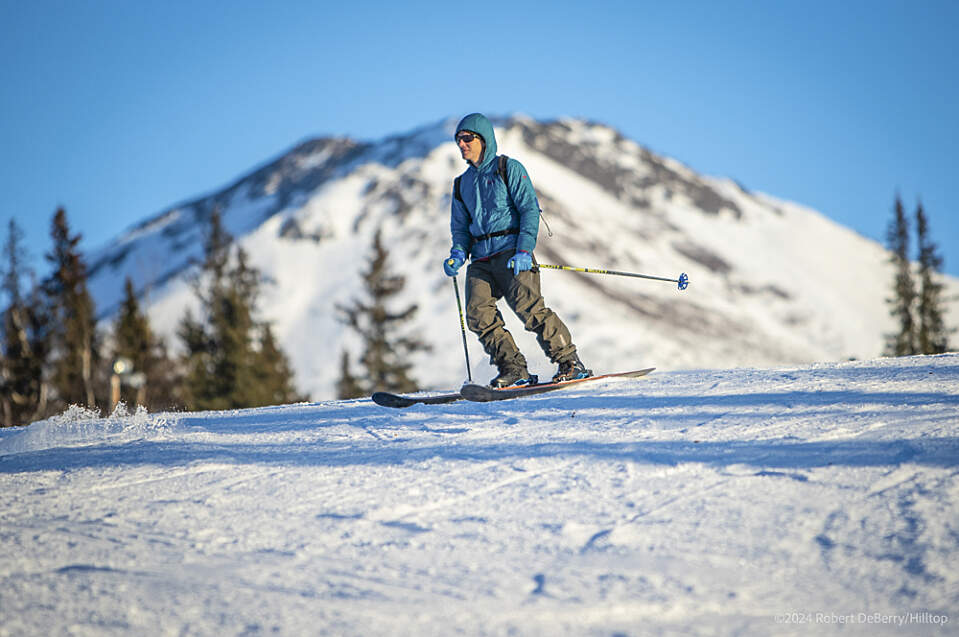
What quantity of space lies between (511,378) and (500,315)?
1.93 ft

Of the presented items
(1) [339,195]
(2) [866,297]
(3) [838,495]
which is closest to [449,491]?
(3) [838,495]

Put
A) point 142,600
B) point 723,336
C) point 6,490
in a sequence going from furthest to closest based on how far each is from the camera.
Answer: point 723,336, point 6,490, point 142,600

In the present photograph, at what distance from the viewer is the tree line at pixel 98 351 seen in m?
31.1

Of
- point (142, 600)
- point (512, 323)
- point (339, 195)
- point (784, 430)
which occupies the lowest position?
point (142, 600)

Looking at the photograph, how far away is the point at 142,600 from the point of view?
271cm

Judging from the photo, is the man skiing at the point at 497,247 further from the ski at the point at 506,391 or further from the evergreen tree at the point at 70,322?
the evergreen tree at the point at 70,322

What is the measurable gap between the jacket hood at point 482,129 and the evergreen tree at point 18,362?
2889cm

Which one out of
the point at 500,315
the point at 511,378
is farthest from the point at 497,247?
the point at 511,378

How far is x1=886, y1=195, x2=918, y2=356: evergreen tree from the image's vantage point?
1688 inches

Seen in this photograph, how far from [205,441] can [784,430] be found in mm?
3732

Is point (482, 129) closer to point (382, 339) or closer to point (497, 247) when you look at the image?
point (497, 247)

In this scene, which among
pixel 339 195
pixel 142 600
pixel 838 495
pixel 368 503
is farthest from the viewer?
pixel 339 195

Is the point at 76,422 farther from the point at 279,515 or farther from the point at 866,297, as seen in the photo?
the point at 866,297

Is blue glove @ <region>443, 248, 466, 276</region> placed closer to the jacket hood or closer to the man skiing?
the man skiing
